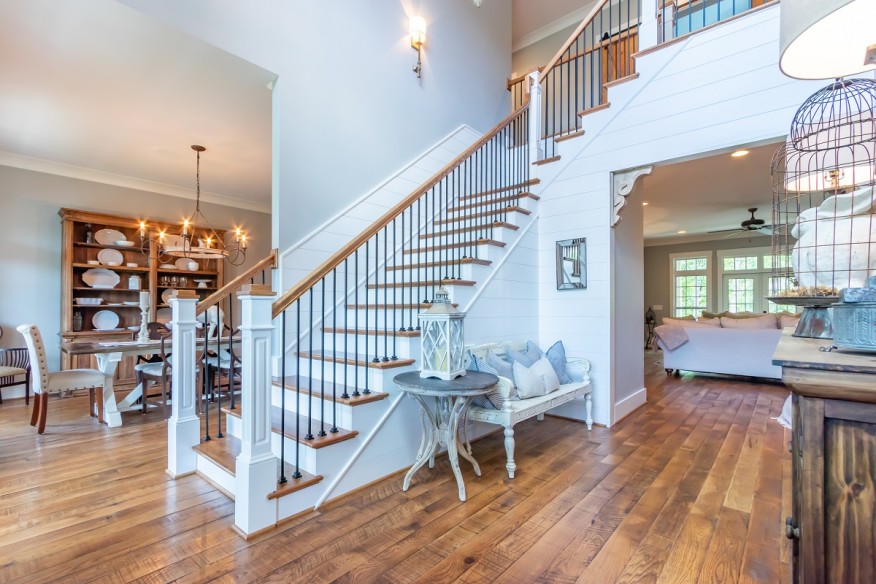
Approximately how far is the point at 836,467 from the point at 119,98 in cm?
503

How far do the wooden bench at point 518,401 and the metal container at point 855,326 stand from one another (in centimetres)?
174

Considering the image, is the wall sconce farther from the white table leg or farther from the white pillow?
the white pillow

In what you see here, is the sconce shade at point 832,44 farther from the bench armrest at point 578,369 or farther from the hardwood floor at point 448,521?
the bench armrest at point 578,369

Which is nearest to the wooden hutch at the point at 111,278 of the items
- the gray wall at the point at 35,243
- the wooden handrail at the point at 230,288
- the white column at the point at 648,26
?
the gray wall at the point at 35,243

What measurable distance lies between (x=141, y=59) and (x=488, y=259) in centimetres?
306

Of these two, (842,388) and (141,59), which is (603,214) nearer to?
(842,388)

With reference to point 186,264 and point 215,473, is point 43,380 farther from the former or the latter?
point 186,264

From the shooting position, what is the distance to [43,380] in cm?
331

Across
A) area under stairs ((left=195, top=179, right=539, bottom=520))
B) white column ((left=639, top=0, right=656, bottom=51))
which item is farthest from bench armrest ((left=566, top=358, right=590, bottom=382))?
white column ((left=639, top=0, right=656, bottom=51))

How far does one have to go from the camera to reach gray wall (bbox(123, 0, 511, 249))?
3.06 m

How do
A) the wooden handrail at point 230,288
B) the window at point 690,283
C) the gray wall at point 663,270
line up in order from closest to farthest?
the wooden handrail at point 230,288, the gray wall at point 663,270, the window at point 690,283

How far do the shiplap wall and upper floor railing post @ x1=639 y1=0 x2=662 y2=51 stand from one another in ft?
0.57

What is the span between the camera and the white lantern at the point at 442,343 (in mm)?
2305

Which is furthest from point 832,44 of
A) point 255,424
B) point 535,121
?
point 535,121
